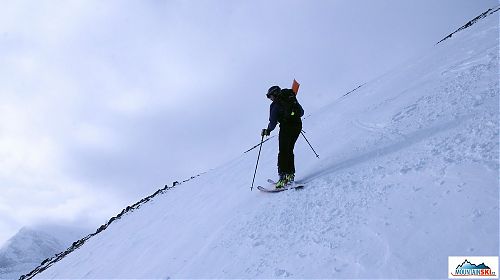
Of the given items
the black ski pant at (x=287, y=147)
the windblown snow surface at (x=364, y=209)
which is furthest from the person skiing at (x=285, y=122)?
the windblown snow surface at (x=364, y=209)

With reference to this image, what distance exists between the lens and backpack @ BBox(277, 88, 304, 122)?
30.6 feet

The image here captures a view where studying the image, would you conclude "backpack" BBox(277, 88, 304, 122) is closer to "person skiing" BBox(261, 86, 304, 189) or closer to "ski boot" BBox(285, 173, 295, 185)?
"person skiing" BBox(261, 86, 304, 189)

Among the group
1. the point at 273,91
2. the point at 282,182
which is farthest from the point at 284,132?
the point at 282,182

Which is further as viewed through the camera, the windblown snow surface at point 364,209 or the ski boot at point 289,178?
the ski boot at point 289,178

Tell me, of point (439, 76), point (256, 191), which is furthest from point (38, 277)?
point (439, 76)

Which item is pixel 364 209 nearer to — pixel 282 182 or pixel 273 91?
pixel 282 182

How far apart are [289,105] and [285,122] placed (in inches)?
15.9

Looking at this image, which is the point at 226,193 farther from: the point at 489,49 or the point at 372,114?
the point at 489,49

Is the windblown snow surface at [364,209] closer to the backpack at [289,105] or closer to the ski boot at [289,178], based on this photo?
the ski boot at [289,178]

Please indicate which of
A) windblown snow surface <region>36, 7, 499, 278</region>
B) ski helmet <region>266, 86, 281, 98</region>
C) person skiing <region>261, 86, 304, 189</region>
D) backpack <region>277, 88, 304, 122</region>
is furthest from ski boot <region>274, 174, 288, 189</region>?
ski helmet <region>266, 86, 281, 98</region>

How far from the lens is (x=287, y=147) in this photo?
30.9ft

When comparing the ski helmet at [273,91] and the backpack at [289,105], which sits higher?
the ski helmet at [273,91]

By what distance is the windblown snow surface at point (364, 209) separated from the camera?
5195 mm

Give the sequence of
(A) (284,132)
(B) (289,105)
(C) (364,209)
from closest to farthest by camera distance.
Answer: (C) (364,209) → (B) (289,105) → (A) (284,132)
